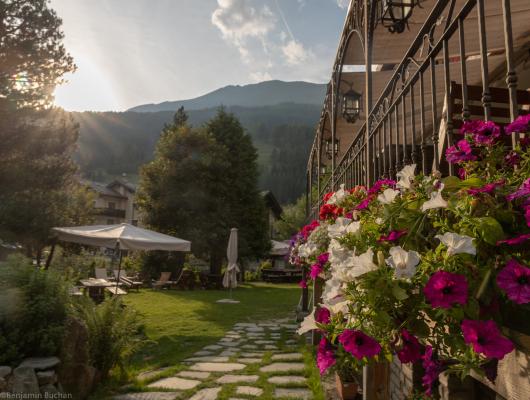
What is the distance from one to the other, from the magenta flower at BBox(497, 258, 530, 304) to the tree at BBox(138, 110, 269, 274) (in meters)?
20.7

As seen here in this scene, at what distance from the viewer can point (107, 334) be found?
5113mm

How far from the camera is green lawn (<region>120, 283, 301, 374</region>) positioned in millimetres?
6676

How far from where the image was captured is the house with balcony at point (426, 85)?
1796 millimetres

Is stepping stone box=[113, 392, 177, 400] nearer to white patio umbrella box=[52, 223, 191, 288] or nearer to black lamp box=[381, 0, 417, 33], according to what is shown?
black lamp box=[381, 0, 417, 33]

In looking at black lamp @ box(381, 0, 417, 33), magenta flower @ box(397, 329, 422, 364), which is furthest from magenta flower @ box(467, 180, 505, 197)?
black lamp @ box(381, 0, 417, 33)

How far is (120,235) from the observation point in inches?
403

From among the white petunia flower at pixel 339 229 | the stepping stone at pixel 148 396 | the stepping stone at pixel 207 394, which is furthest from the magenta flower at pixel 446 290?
the stepping stone at pixel 148 396

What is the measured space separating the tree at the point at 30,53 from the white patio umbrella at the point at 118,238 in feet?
19.8

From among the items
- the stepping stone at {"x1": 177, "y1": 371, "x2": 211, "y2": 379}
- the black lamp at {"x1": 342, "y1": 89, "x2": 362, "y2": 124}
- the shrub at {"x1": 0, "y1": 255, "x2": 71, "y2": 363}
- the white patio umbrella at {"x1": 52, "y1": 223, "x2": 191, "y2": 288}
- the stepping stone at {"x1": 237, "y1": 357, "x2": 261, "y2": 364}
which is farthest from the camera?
the white patio umbrella at {"x1": 52, "y1": 223, "x2": 191, "y2": 288}

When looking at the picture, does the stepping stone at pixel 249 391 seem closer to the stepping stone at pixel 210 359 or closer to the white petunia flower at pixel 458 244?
the stepping stone at pixel 210 359

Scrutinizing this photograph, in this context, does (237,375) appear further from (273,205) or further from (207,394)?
(273,205)

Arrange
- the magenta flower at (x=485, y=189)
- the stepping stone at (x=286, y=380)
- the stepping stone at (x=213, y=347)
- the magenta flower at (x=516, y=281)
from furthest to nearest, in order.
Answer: the stepping stone at (x=213, y=347), the stepping stone at (x=286, y=380), the magenta flower at (x=485, y=189), the magenta flower at (x=516, y=281)

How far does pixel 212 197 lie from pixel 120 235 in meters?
12.5

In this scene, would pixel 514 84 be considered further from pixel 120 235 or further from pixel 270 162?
pixel 270 162
